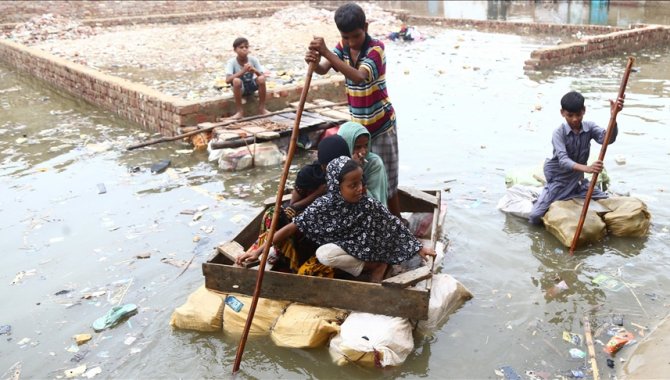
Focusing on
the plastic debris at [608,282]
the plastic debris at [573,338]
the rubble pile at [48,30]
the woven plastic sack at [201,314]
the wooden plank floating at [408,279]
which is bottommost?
the plastic debris at [573,338]

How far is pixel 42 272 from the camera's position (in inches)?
179

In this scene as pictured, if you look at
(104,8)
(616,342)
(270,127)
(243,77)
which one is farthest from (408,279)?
(104,8)

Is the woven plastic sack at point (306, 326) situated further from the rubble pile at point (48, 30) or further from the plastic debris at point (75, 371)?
the rubble pile at point (48, 30)

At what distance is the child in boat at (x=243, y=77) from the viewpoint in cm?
768

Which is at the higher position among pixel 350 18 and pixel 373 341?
pixel 350 18

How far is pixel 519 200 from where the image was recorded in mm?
5312

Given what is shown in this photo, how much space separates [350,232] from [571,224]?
6.81ft

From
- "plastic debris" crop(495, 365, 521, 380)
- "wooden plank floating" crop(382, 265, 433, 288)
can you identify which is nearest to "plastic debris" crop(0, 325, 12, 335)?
"wooden plank floating" crop(382, 265, 433, 288)

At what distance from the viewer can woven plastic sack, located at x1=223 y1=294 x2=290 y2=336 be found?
3615mm

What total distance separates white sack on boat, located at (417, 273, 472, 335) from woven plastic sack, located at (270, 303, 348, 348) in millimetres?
554

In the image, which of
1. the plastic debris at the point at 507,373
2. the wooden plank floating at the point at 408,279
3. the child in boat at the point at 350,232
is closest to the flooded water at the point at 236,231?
the plastic debris at the point at 507,373

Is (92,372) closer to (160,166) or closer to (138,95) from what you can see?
(160,166)

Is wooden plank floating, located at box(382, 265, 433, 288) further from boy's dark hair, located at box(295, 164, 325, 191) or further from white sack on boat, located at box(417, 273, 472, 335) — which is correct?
boy's dark hair, located at box(295, 164, 325, 191)

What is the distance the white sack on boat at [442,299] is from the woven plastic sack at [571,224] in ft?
3.83
